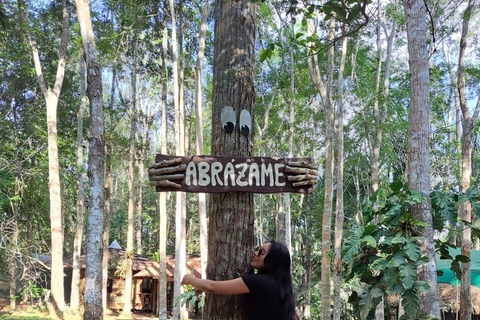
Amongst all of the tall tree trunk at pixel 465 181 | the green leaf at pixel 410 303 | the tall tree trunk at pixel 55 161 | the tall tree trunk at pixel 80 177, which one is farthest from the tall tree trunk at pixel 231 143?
the tall tree trunk at pixel 80 177

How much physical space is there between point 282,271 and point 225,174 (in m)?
0.62

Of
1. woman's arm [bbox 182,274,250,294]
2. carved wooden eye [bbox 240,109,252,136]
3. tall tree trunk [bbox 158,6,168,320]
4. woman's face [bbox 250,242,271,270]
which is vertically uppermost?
carved wooden eye [bbox 240,109,252,136]

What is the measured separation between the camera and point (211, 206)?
248cm

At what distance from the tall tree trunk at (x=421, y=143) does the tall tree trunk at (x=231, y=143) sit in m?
1.72

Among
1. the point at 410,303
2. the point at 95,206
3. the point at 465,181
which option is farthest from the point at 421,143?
the point at 465,181

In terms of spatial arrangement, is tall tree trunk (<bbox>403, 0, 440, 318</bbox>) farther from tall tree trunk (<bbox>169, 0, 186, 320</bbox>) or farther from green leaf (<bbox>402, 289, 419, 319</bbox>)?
tall tree trunk (<bbox>169, 0, 186, 320</bbox>)

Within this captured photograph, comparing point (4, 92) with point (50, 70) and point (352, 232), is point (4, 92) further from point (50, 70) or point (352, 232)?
point (352, 232)

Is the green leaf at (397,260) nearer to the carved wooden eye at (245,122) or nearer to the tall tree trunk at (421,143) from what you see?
the tall tree trunk at (421,143)

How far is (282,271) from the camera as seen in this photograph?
233 centimetres

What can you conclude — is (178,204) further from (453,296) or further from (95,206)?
(453,296)

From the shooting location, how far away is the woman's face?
2.37 meters

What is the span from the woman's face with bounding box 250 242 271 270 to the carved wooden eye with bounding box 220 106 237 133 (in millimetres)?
701

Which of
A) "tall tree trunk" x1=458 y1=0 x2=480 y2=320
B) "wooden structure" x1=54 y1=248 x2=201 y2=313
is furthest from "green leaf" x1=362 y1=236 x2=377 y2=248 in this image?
"wooden structure" x1=54 y1=248 x2=201 y2=313

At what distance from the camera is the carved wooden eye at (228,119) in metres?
2.48
